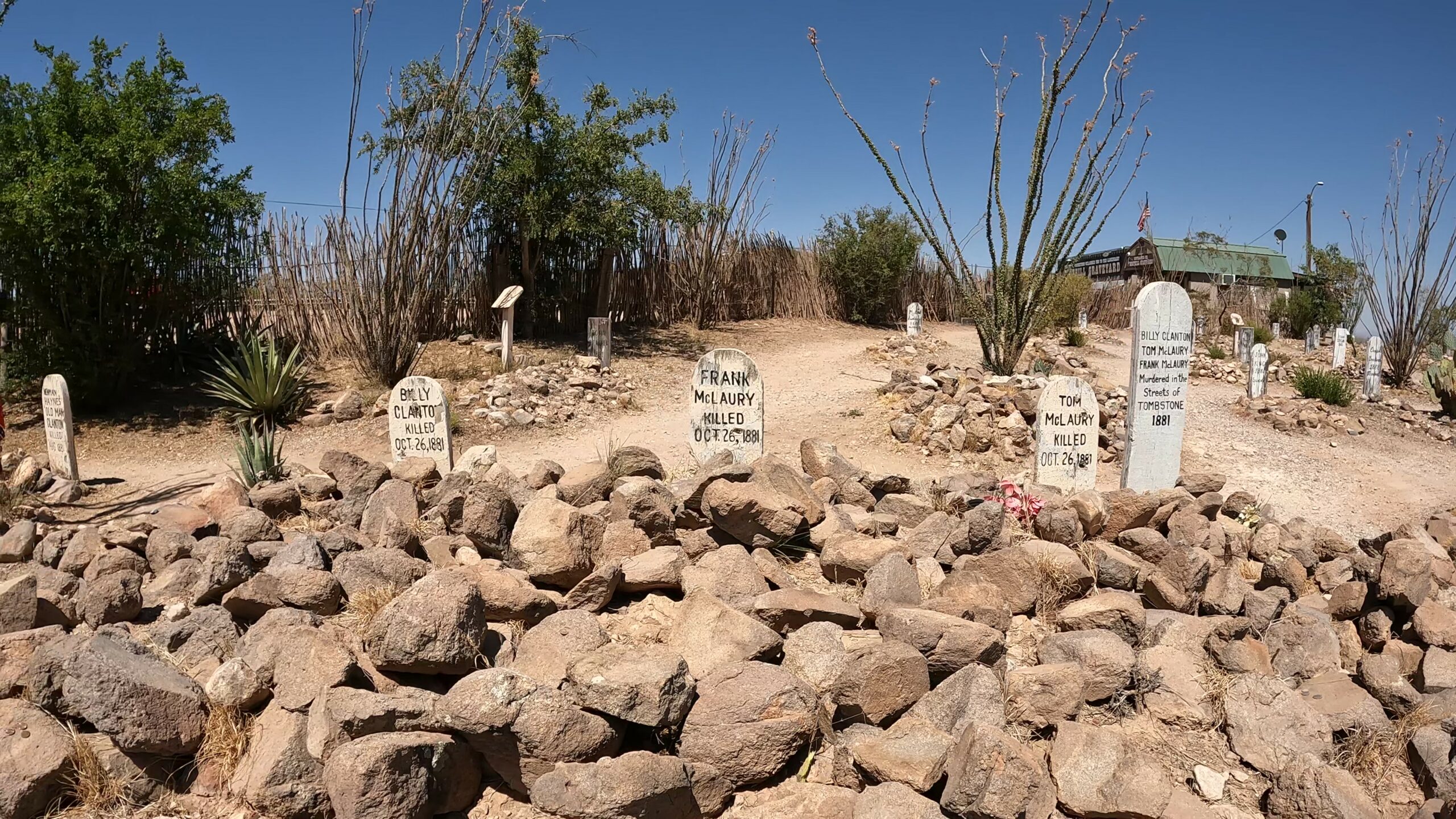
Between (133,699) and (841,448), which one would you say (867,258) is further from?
(133,699)

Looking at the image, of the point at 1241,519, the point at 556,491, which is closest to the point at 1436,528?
the point at 1241,519

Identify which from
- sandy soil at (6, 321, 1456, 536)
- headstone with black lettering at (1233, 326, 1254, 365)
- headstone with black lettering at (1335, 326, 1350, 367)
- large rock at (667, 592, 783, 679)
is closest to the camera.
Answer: large rock at (667, 592, 783, 679)

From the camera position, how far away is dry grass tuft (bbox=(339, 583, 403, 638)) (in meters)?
3.30

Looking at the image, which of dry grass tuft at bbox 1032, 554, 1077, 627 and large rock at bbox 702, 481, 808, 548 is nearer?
dry grass tuft at bbox 1032, 554, 1077, 627

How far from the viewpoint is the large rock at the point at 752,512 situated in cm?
405

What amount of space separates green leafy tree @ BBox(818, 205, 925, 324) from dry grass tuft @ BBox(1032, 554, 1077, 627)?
1652 centimetres

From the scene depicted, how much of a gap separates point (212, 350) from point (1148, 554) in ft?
35.9

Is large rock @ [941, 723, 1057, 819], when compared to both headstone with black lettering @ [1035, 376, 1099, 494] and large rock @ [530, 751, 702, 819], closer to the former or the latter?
large rock @ [530, 751, 702, 819]

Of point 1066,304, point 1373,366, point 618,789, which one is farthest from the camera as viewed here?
point 1066,304

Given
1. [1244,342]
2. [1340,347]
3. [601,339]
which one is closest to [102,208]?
[601,339]

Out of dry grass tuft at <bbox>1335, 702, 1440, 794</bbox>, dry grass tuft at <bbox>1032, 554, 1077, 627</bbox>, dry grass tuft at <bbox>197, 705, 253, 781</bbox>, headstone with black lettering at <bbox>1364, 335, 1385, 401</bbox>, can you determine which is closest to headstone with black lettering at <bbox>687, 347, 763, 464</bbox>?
dry grass tuft at <bbox>1032, 554, 1077, 627</bbox>

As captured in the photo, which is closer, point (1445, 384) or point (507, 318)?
point (507, 318)

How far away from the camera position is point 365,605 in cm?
337

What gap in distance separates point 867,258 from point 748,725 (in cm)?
1812
